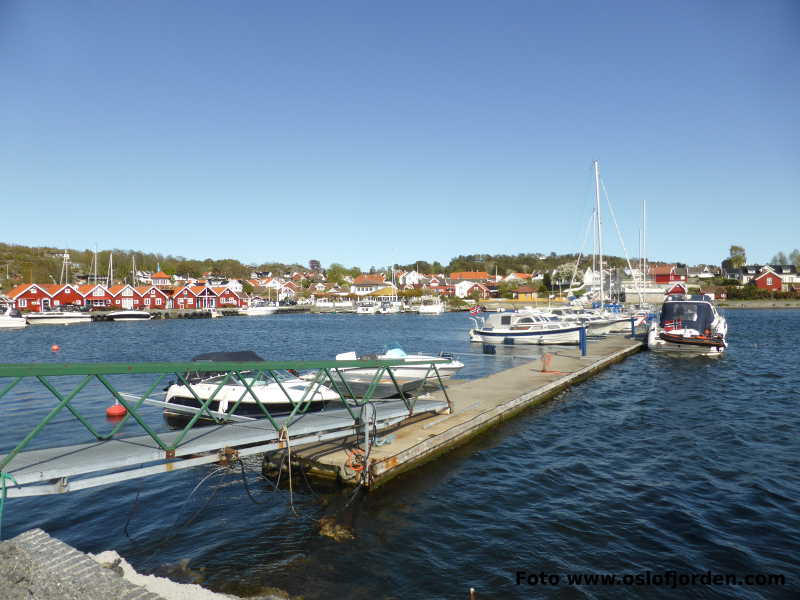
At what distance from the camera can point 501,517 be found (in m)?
9.91

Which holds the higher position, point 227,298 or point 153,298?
point 153,298

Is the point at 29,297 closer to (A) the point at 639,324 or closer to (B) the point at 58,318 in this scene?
(B) the point at 58,318

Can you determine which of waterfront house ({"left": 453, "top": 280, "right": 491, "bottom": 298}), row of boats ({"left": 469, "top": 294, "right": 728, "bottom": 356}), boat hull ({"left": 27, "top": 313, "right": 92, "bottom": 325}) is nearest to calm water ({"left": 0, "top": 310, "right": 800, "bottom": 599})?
row of boats ({"left": 469, "top": 294, "right": 728, "bottom": 356})

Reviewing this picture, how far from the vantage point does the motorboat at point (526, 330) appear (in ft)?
126

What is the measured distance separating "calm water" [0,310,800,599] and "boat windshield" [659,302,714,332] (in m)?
18.5

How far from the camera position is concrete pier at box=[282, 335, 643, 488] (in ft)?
35.6

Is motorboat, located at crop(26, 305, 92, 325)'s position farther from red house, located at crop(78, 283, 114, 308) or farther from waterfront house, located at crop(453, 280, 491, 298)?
waterfront house, located at crop(453, 280, 491, 298)

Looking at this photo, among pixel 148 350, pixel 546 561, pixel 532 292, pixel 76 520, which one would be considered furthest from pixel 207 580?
pixel 532 292

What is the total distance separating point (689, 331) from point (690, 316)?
220 centimetres

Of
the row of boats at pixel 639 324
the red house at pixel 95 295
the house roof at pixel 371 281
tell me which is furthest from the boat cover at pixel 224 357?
the house roof at pixel 371 281

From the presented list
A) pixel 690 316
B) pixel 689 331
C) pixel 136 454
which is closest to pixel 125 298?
pixel 690 316

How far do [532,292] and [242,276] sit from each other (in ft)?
329

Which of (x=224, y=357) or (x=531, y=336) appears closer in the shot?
(x=224, y=357)

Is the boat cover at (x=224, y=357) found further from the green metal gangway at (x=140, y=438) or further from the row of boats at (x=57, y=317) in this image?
the row of boats at (x=57, y=317)
